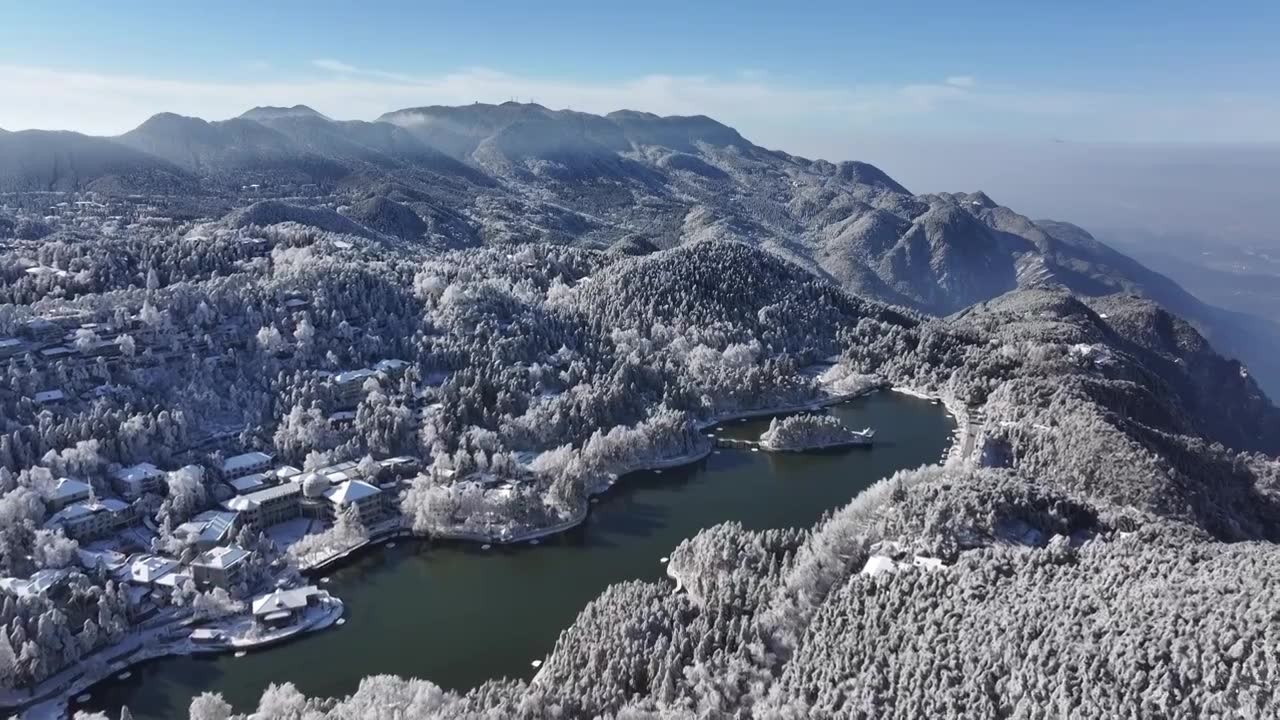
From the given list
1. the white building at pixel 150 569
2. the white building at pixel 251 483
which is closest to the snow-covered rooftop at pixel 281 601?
the white building at pixel 150 569

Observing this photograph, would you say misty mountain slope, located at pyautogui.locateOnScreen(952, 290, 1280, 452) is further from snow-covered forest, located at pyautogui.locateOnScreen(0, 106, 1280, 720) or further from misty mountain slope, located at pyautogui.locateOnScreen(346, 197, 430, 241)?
misty mountain slope, located at pyautogui.locateOnScreen(346, 197, 430, 241)

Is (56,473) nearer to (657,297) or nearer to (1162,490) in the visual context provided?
(657,297)

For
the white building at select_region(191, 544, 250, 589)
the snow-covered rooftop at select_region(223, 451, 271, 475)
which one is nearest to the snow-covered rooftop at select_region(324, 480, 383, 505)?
the snow-covered rooftop at select_region(223, 451, 271, 475)

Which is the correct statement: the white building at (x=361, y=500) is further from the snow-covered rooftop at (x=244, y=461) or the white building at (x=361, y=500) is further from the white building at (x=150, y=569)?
the white building at (x=150, y=569)

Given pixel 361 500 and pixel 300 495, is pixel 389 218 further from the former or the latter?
pixel 361 500

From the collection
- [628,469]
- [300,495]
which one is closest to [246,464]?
[300,495]
